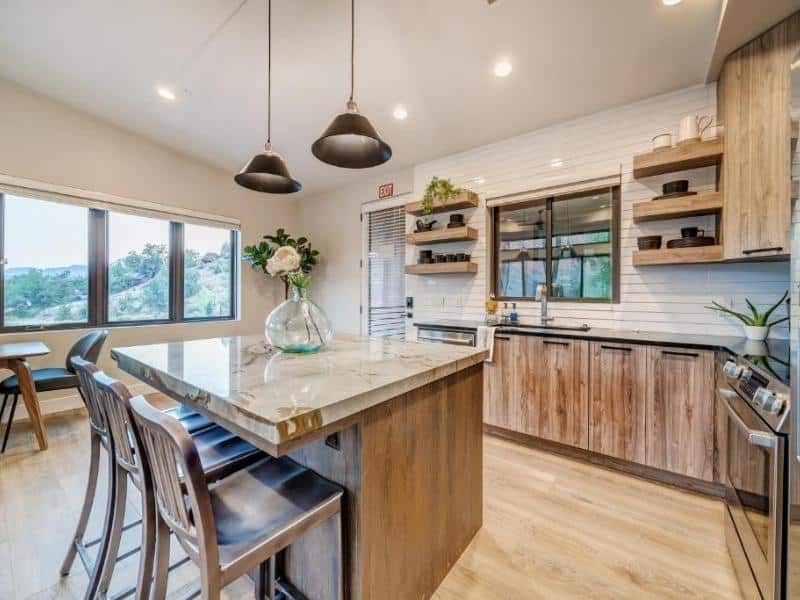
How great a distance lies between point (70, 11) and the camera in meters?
2.49

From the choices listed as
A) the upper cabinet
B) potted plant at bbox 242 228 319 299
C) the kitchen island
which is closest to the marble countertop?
the kitchen island

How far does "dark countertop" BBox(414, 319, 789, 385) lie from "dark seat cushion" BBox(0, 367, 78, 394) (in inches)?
143

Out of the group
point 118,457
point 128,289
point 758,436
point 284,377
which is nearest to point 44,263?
point 128,289

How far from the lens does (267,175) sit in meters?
2.40

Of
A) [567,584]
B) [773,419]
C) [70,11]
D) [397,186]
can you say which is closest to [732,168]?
[773,419]

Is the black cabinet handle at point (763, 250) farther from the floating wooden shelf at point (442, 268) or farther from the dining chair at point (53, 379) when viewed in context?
the dining chair at point (53, 379)

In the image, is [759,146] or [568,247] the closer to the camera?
[759,146]

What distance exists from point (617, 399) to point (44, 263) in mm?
5661

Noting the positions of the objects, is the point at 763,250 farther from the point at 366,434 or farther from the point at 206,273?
the point at 206,273

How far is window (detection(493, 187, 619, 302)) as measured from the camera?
319cm

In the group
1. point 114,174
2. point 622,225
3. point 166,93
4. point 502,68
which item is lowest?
point 622,225

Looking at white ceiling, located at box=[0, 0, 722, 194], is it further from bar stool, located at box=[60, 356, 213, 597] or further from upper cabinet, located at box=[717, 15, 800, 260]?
bar stool, located at box=[60, 356, 213, 597]

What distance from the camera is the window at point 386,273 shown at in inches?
185

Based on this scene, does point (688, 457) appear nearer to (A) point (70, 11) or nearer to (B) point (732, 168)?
(B) point (732, 168)
